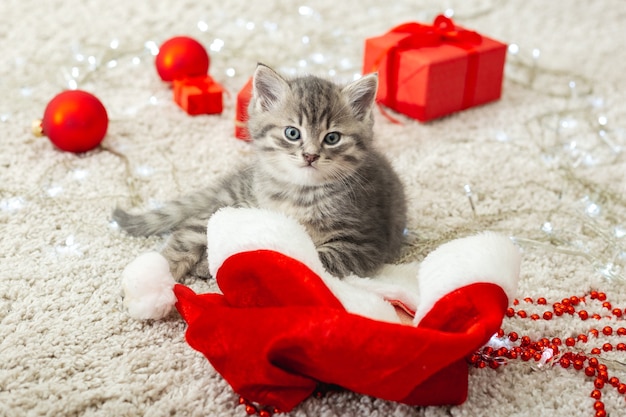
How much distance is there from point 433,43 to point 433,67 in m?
0.15

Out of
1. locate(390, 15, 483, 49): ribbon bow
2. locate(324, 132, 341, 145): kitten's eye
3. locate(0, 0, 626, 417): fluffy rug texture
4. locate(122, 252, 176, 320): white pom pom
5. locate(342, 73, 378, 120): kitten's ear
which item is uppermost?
locate(342, 73, 378, 120): kitten's ear

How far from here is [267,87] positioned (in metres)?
1.31

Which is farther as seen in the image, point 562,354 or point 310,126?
point 310,126

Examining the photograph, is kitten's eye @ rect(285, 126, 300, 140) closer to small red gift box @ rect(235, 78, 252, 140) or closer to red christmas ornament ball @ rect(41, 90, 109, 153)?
small red gift box @ rect(235, 78, 252, 140)

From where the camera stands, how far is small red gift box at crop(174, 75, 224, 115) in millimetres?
1948

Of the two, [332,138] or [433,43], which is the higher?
[332,138]

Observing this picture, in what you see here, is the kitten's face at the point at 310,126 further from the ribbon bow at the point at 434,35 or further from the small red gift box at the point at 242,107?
the ribbon bow at the point at 434,35

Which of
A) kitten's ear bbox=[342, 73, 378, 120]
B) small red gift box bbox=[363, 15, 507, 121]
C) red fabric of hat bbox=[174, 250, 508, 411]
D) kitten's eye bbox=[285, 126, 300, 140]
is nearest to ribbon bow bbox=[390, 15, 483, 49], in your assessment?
small red gift box bbox=[363, 15, 507, 121]

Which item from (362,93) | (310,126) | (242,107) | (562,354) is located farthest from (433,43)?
(562,354)

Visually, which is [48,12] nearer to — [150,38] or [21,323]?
[150,38]

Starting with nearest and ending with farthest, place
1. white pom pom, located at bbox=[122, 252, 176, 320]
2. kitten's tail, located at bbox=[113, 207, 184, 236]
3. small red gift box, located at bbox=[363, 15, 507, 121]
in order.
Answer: white pom pom, located at bbox=[122, 252, 176, 320] → kitten's tail, located at bbox=[113, 207, 184, 236] → small red gift box, located at bbox=[363, 15, 507, 121]

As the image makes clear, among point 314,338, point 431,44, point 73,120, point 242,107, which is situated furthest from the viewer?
point 431,44

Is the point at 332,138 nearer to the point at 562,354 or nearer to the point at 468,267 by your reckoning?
the point at 468,267

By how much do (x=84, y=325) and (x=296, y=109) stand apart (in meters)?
0.53
